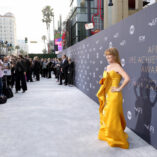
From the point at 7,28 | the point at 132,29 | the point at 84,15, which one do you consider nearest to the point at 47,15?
the point at 84,15

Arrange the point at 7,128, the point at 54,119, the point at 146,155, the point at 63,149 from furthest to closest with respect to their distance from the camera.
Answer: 1. the point at 54,119
2. the point at 7,128
3. the point at 63,149
4. the point at 146,155

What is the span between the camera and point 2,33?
179250mm

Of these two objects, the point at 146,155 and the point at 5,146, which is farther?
the point at 5,146

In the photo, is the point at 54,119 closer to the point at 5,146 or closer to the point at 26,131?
the point at 26,131

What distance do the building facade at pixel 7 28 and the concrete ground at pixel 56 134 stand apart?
600 ft

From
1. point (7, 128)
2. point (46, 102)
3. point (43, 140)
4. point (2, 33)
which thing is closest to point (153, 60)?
point (43, 140)

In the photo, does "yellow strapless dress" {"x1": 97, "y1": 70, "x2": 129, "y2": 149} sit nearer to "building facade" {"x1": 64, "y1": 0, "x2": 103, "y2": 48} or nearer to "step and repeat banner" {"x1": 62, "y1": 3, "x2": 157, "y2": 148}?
"step and repeat banner" {"x1": 62, "y1": 3, "x2": 157, "y2": 148}

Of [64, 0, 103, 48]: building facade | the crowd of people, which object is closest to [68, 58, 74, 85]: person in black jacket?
the crowd of people

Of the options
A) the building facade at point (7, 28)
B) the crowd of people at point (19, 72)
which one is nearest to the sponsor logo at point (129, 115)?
the crowd of people at point (19, 72)

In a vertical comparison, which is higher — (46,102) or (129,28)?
(129,28)

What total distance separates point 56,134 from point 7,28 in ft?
634

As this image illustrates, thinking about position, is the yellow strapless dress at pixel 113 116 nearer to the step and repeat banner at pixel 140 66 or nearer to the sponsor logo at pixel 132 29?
the step and repeat banner at pixel 140 66

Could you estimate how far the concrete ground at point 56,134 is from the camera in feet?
11.0

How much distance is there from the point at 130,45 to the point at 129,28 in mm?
374
